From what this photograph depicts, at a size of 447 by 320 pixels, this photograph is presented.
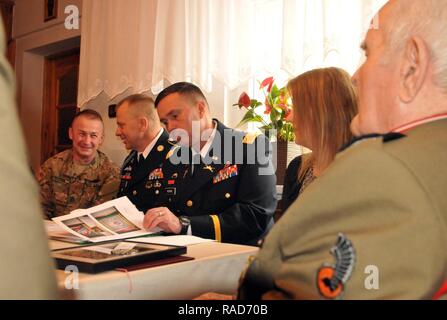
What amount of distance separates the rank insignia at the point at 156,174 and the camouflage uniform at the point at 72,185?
28.7 inches

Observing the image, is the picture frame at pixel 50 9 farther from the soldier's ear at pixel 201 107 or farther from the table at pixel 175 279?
the table at pixel 175 279

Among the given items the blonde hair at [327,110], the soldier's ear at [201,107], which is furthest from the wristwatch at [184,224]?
the soldier's ear at [201,107]

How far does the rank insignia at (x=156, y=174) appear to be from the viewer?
199 centimetres

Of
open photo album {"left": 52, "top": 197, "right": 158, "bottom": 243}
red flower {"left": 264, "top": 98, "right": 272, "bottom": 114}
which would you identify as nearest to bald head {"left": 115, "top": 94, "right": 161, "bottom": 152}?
red flower {"left": 264, "top": 98, "right": 272, "bottom": 114}

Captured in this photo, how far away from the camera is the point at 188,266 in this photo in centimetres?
96

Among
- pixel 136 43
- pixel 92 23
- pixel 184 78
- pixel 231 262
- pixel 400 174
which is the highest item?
pixel 92 23

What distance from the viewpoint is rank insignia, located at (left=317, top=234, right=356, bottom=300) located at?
1.92 ft

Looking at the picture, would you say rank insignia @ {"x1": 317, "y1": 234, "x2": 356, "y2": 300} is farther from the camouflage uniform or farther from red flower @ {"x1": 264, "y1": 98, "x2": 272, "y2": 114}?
the camouflage uniform

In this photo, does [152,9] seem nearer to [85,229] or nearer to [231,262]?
[85,229]

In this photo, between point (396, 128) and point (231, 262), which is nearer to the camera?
point (396, 128)

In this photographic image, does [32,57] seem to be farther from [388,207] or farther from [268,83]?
[388,207]

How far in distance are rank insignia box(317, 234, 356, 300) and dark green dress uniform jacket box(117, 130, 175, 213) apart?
4.53ft
